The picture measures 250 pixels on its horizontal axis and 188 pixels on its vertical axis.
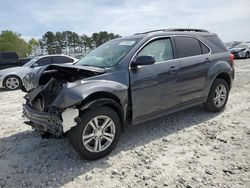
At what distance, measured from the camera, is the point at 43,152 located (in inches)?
159

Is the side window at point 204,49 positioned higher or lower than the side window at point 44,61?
higher

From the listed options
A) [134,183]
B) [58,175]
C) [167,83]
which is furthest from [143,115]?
[58,175]

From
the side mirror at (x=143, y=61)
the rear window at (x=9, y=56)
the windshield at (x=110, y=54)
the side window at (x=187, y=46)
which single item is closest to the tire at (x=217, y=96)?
the side window at (x=187, y=46)

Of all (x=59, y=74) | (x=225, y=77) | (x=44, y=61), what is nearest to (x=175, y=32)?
(x=225, y=77)

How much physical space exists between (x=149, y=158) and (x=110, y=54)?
1.92 metres

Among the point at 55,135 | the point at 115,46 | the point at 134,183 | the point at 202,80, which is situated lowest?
the point at 134,183

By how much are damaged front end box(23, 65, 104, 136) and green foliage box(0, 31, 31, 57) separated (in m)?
55.8

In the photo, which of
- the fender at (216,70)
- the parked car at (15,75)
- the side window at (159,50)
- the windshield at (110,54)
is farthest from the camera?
the parked car at (15,75)

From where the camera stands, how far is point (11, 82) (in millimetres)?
10305

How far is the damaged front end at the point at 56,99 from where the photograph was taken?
132 inches

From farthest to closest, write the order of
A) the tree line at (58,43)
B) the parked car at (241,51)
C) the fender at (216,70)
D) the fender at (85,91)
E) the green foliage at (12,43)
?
the tree line at (58,43) → the green foliage at (12,43) → the parked car at (241,51) → the fender at (216,70) → the fender at (85,91)

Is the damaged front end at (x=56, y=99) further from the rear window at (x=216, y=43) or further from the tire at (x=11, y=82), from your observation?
the tire at (x=11, y=82)

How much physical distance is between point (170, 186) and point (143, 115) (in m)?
1.45

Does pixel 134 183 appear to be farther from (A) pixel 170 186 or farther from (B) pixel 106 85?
(B) pixel 106 85
